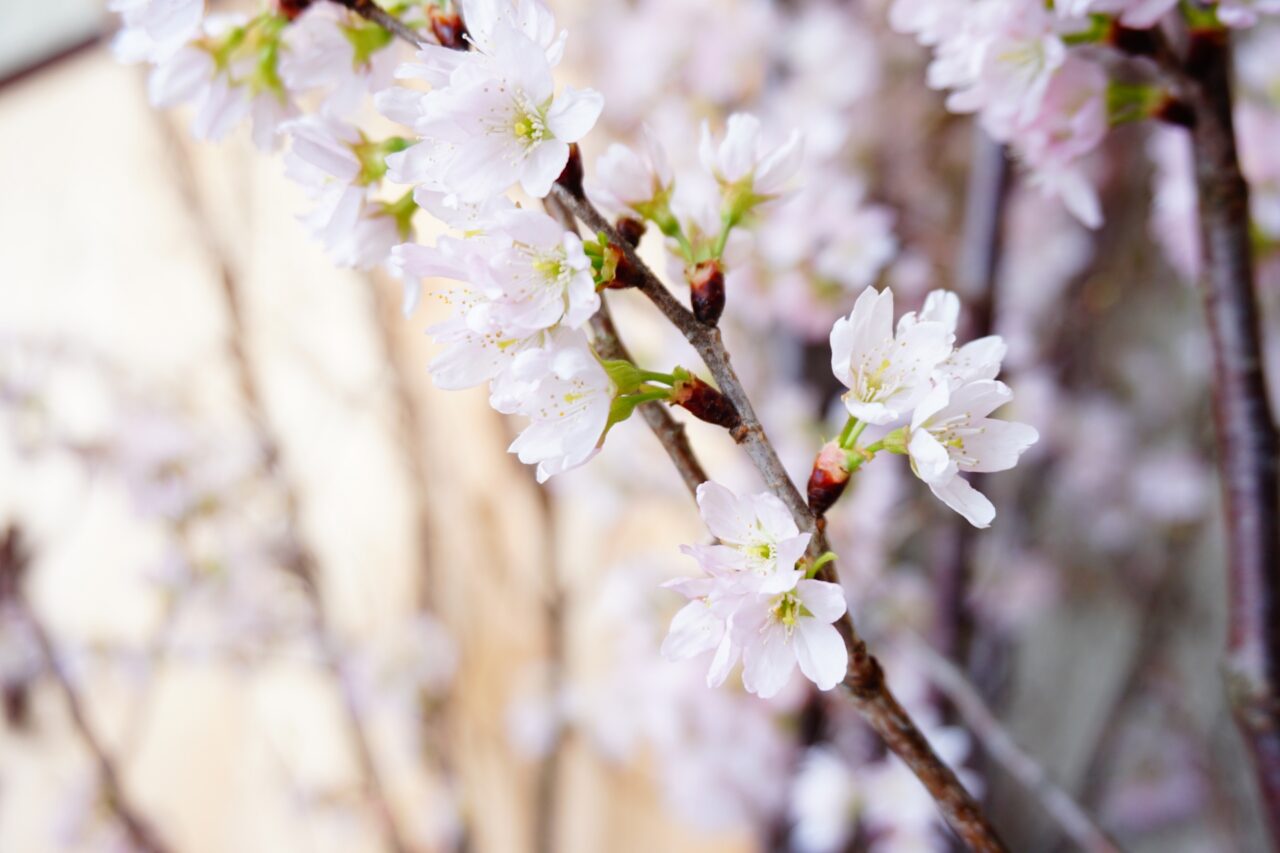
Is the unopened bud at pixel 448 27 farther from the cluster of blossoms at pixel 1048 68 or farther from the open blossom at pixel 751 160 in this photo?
the cluster of blossoms at pixel 1048 68

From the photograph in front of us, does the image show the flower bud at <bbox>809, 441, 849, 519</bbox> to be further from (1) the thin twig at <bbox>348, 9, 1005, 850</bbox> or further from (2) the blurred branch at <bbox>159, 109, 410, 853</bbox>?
(2) the blurred branch at <bbox>159, 109, 410, 853</bbox>

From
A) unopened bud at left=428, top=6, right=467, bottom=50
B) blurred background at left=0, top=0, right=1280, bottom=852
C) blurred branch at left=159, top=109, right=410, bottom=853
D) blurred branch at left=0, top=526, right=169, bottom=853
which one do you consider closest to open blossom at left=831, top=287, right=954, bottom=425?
Result: unopened bud at left=428, top=6, right=467, bottom=50

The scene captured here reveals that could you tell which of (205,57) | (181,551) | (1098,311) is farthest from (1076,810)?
(181,551)

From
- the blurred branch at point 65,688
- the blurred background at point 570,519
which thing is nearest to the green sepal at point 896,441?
the blurred background at point 570,519

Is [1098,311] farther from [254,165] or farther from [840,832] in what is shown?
[254,165]

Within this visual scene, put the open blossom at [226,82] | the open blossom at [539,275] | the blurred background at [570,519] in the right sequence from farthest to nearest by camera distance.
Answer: the blurred background at [570,519] → the open blossom at [226,82] → the open blossom at [539,275]

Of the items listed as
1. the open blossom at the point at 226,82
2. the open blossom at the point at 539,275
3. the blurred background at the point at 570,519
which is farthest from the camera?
the blurred background at the point at 570,519
